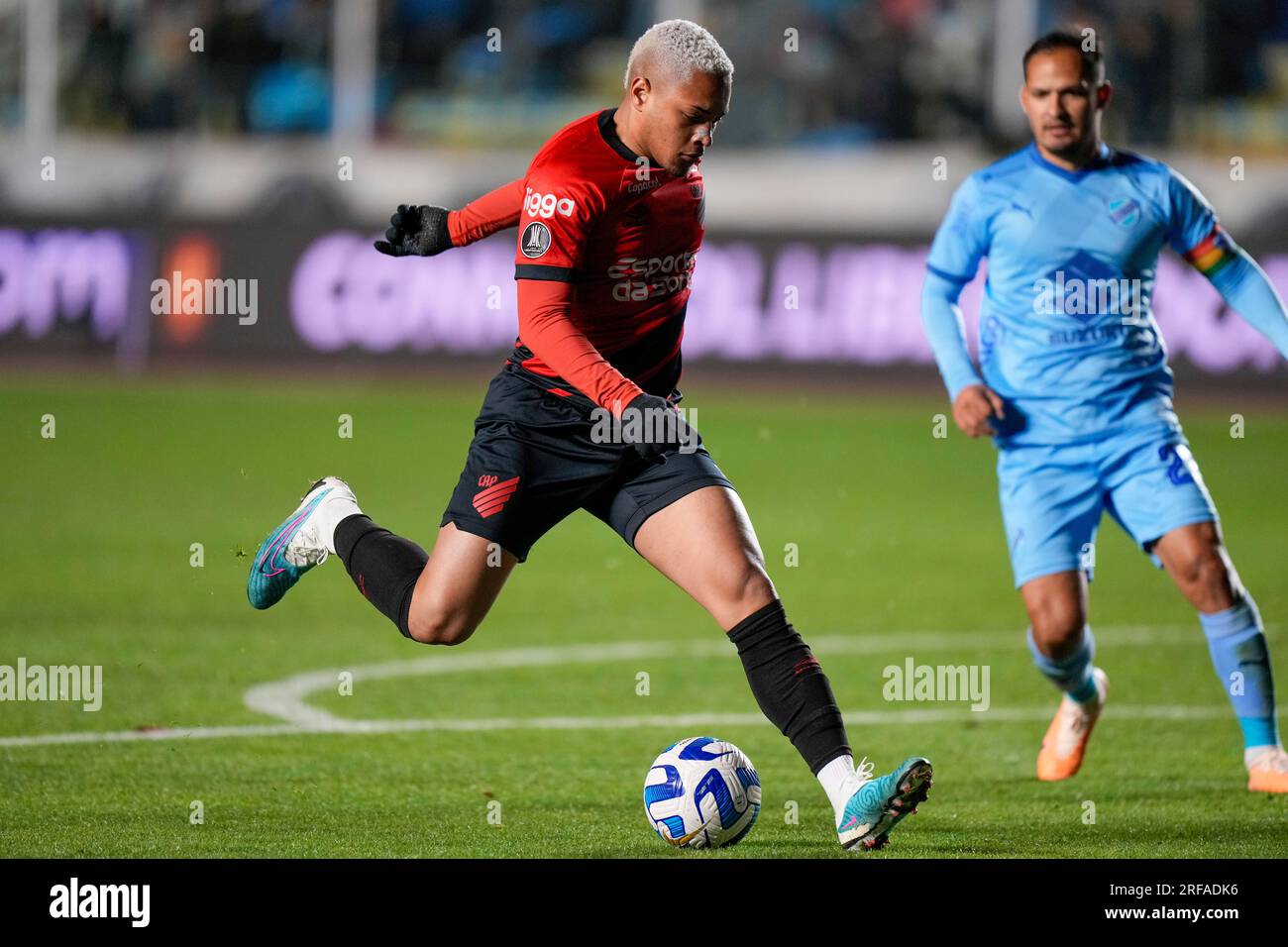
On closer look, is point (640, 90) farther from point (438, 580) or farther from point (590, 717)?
point (590, 717)

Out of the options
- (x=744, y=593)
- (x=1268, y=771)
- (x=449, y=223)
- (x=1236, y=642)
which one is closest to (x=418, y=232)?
(x=449, y=223)

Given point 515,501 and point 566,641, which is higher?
point 515,501

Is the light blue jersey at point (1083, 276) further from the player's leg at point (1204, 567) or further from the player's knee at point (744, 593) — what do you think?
the player's knee at point (744, 593)

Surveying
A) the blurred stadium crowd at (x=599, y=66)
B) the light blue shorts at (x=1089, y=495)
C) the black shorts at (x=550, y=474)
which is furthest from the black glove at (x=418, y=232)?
the blurred stadium crowd at (x=599, y=66)

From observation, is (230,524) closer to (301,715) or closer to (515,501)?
(301,715)

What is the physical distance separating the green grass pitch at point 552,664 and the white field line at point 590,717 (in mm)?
33

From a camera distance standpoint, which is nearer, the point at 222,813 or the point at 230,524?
the point at 222,813

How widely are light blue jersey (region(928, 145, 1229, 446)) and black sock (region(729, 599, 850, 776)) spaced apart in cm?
132

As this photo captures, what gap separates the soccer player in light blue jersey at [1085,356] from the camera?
603 centimetres

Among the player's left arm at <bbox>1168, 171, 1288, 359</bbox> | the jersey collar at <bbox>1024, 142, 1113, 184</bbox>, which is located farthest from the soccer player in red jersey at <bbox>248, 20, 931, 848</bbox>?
the player's left arm at <bbox>1168, 171, 1288, 359</bbox>

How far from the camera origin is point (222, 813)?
18.1ft

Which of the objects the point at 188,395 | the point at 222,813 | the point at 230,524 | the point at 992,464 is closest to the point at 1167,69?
the point at 992,464

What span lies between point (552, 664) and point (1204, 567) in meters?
3.26

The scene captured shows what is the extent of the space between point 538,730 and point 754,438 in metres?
9.80
